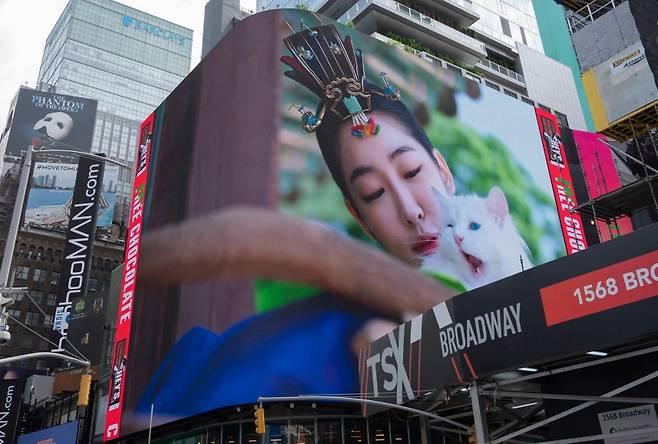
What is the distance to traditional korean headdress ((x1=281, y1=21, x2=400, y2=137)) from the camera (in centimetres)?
3484

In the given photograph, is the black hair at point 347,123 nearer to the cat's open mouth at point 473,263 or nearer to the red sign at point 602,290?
the cat's open mouth at point 473,263

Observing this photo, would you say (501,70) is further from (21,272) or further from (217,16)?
(21,272)

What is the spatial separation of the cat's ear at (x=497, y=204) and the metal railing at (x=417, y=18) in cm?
2909

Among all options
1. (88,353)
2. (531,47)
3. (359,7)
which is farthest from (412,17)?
(88,353)

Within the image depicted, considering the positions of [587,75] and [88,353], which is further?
[88,353]

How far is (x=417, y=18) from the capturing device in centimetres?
6378

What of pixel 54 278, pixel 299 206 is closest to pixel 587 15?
pixel 299 206

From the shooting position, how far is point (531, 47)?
77312mm

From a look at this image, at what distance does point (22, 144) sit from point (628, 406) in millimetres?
102037

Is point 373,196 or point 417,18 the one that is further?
point 417,18

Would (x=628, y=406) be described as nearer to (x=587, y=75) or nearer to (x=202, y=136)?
(x=587, y=75)

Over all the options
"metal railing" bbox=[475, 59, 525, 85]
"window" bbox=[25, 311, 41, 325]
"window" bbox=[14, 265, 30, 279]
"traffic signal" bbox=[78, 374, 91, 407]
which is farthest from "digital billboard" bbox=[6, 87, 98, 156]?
"traffic signal" bbox=[78, 374, 91, 407]

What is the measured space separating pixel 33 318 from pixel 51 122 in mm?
32959

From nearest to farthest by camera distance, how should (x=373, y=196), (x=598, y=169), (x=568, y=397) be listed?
(x=568, y=397)
(x=373, y=196)
(x=598, y=169)
